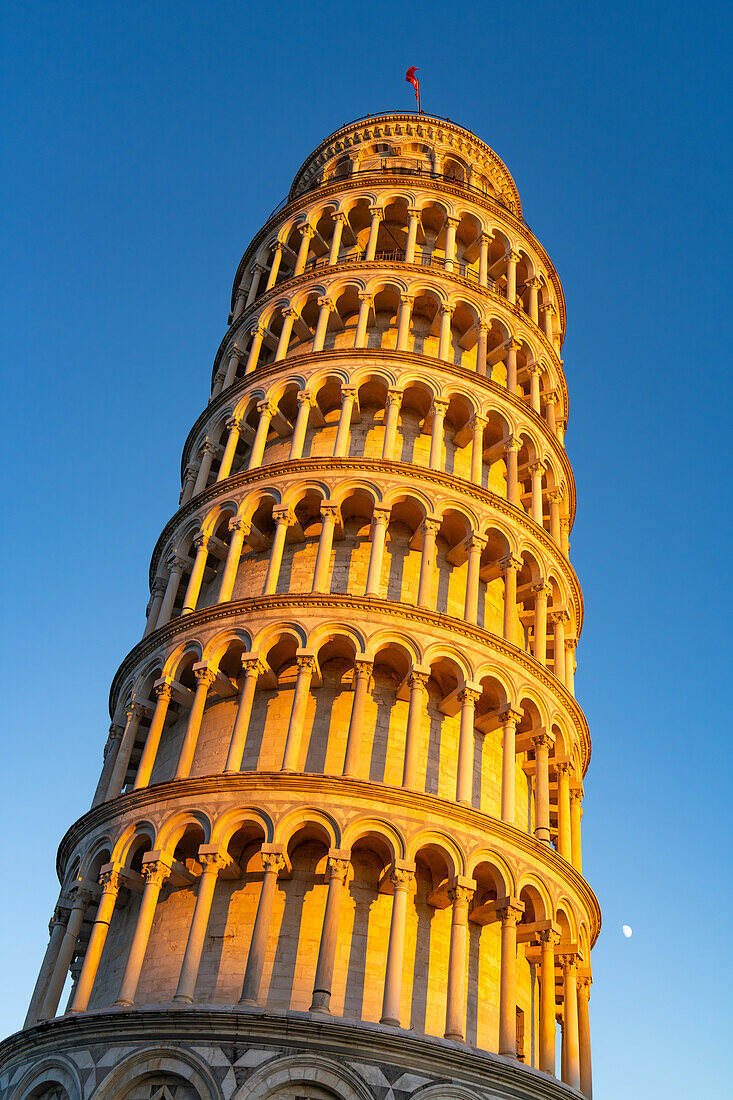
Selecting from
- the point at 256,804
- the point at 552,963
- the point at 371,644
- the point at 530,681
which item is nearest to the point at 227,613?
the point at 371,644

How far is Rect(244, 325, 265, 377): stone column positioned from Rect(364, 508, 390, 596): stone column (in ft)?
28.4

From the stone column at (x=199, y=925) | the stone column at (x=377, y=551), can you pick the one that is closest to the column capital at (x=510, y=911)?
the stone column at (x=199, y=925)

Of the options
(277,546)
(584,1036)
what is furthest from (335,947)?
(277,546)

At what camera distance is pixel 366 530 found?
27.8 meters

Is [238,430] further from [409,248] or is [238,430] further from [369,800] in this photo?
[369,800]

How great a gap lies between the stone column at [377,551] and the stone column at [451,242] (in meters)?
10.8

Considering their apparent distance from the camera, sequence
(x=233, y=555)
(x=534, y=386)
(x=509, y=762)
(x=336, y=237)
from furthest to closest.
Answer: (x=336, y=237) → (x=534, y=386) → (x=233, y=555) → (x=509, y=762)

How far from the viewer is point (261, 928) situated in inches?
779

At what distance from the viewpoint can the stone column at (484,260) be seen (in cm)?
3425

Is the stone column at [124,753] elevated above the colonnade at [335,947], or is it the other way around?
the stone column at [124,753]

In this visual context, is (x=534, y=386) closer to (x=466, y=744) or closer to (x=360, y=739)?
(x=466, y=744)

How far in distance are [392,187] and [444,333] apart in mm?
7329

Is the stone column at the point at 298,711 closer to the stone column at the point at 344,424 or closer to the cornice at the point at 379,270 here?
the stone column at the point at 344,424

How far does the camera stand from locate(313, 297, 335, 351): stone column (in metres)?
31.2
